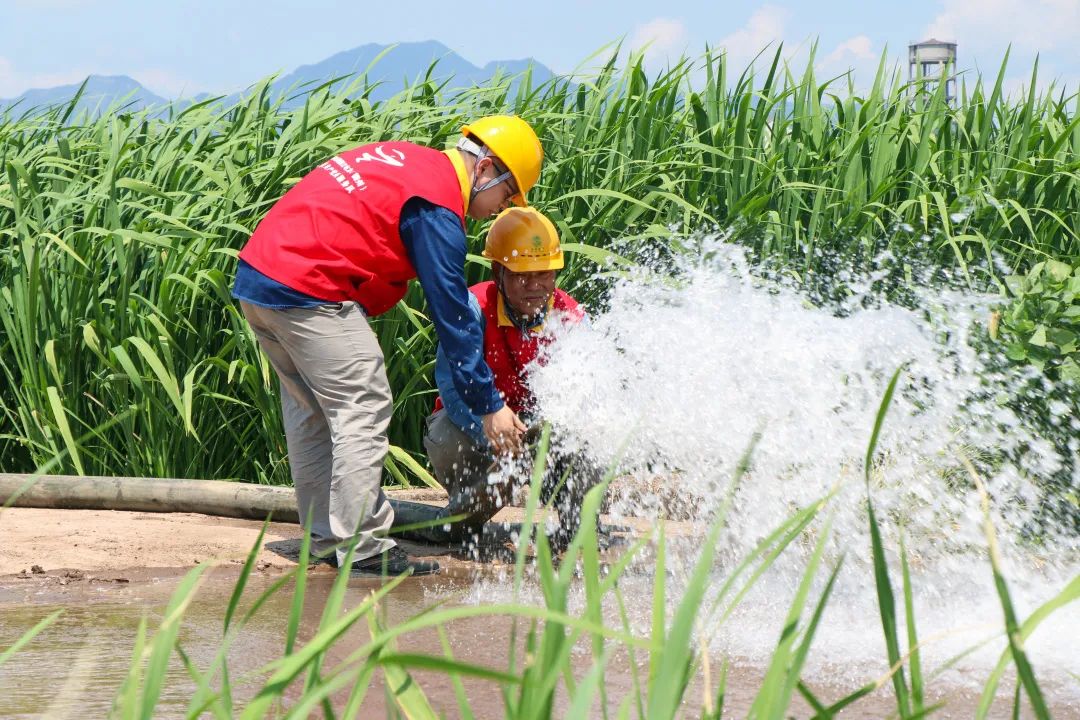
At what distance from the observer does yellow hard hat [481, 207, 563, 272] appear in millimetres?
3910

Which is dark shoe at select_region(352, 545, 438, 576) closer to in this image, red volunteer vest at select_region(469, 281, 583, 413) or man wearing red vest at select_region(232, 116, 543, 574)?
man wearing red vest at select_region(232, 116, 543, 574)

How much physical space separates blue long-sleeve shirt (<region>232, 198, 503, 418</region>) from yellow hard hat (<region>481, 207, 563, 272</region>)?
1.12 feet

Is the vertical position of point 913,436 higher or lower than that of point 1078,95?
lower

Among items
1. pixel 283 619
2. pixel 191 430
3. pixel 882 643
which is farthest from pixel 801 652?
pixel 191 430

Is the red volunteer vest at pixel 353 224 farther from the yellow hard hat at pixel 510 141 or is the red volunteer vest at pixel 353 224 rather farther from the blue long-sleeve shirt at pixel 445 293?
the yellow hard hat at pixel 510 141

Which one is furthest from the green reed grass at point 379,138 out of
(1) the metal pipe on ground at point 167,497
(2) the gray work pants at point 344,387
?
(2) the gray work pants at point 344,387

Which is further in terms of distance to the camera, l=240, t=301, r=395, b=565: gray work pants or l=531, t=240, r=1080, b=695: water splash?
l=531, t=240, r=1080, b=695: water splash

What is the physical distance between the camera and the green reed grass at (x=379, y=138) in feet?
15.2

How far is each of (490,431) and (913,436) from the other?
1635 mm

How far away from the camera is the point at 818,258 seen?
493 centimetres

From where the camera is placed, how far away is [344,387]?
3.73m

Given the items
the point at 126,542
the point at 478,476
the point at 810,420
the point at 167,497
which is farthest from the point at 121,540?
the point at 810,420

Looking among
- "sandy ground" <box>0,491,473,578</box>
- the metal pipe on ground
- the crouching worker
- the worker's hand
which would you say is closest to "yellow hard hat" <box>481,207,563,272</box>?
the crouching worker

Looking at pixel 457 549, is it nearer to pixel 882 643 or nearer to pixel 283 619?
pixel 283 619
